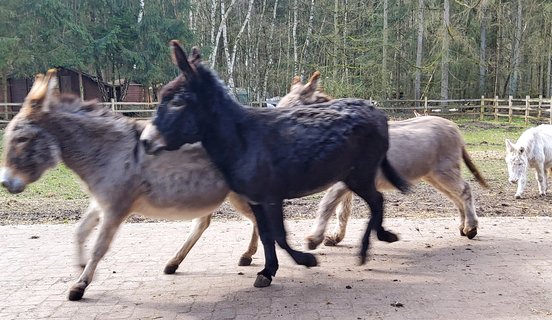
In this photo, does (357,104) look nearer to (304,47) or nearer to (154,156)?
(154,156)

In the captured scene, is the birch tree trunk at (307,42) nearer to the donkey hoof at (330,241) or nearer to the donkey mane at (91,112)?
the donkey hoof at (330,241)

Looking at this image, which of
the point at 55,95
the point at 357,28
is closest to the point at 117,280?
the point at 55,95

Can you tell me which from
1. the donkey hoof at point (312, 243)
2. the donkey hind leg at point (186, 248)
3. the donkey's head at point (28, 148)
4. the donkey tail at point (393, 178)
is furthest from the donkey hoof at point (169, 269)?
the donkey tail at point (393, 178)

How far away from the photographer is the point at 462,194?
6809 mm

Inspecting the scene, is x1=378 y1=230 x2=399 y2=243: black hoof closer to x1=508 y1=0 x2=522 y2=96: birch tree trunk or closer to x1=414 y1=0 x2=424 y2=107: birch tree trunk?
x1=414 y1=0 x2=424 y2=107: birch tree trunk

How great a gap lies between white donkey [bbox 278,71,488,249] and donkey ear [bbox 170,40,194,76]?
184 cm

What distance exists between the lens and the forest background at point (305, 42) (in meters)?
31.2

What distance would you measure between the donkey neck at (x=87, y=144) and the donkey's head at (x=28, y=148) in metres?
0.08

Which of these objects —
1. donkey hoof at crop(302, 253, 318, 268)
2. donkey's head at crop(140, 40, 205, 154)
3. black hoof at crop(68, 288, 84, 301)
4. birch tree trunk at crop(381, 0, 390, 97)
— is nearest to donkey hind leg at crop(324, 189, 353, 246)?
donkey hoof at crop(302, 253, 318, 268)

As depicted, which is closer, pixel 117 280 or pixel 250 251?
pixel 117 280


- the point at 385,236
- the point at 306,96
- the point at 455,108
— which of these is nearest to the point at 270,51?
the point at 455,108

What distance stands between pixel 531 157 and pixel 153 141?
834 centimetres

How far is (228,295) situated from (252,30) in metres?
34.5

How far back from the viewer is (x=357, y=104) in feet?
17.0
